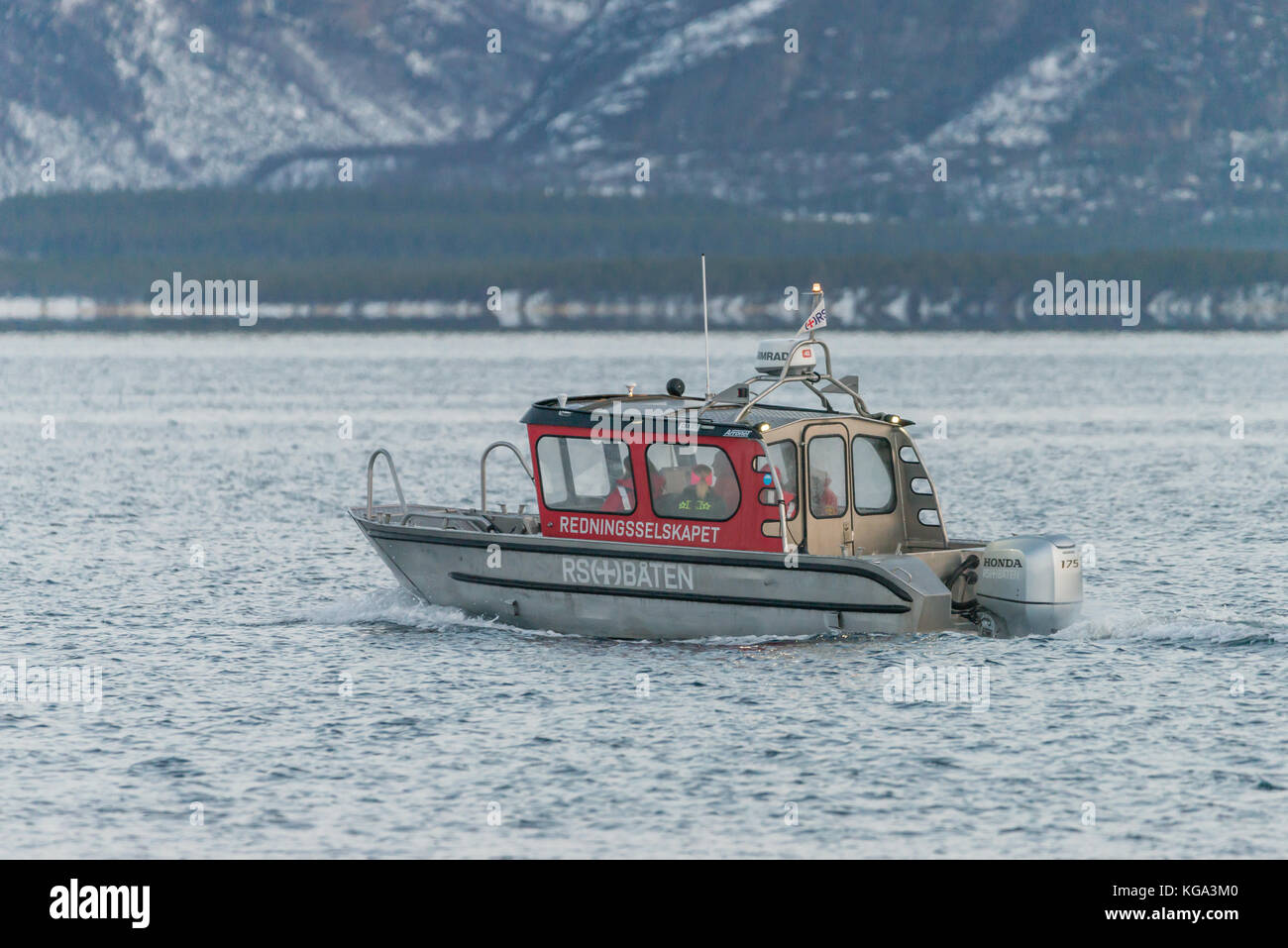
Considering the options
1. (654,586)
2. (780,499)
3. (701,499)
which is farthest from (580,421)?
(780,499)

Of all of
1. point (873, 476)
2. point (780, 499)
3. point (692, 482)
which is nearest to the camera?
point (780, 499)

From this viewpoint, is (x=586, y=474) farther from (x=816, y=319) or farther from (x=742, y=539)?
(x=816, y=319)

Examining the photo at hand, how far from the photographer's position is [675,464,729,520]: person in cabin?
2314 cm

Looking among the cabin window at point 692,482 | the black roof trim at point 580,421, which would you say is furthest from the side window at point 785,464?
the cabin window at point 692,482

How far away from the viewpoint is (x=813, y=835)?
661 inches

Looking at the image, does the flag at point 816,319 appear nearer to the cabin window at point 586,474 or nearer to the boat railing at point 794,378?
the boat railing at point 794,378

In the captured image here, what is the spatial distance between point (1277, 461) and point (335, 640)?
124ft

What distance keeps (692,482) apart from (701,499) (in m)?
0.26

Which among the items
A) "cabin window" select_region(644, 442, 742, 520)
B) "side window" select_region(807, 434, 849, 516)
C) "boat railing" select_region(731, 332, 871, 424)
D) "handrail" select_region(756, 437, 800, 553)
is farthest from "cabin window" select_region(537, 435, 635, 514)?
"side window" select_region(807, 434, 849, 516)

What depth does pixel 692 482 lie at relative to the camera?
2338 cm

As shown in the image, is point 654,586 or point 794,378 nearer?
point 654,586

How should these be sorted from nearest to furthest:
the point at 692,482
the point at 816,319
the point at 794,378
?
the point at 816,319, the point at 692,482, the point at 794,378
